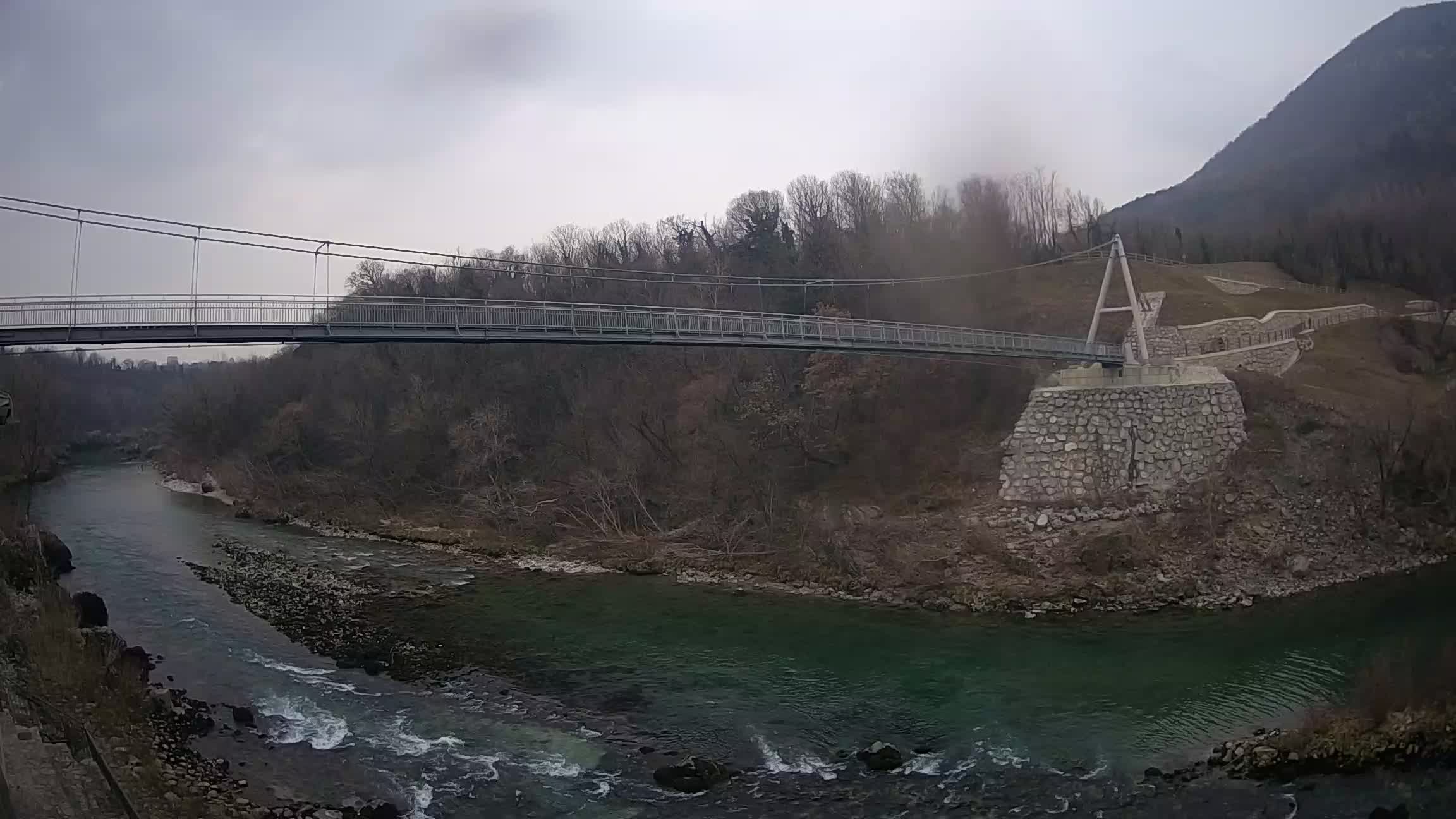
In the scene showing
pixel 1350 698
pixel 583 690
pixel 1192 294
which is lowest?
pixel 583 690

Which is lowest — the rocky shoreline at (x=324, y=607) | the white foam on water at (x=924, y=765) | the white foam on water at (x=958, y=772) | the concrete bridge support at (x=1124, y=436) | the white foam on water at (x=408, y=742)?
the rocky shoreline at (x=324, y=607)

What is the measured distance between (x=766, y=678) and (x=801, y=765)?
367cm

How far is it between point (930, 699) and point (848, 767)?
3.04 meters

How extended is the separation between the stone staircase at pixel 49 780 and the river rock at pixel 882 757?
9.34 meters

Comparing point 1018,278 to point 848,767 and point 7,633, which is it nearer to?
point 848,767

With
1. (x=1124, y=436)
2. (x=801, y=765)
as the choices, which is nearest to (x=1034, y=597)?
(x=1124, y=436)

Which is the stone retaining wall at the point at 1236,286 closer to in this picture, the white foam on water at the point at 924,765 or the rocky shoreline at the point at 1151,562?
the rocky shoreline at the point at 1151,562

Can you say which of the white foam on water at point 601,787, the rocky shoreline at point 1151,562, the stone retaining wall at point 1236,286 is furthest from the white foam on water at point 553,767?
the stone retaining wall at point 1236,286

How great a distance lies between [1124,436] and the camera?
24188 mm

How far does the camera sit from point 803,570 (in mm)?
22734

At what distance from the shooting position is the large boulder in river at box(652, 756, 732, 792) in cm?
1150

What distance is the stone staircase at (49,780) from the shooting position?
949 cm

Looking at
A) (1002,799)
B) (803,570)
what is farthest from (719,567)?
(1002,799)

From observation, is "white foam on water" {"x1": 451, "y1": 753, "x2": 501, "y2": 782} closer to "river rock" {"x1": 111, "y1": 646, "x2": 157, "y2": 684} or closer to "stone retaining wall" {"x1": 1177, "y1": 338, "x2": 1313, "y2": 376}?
"river rock" {"x1": 111, "y1": 646, "x2": 157, "y2": 684}
